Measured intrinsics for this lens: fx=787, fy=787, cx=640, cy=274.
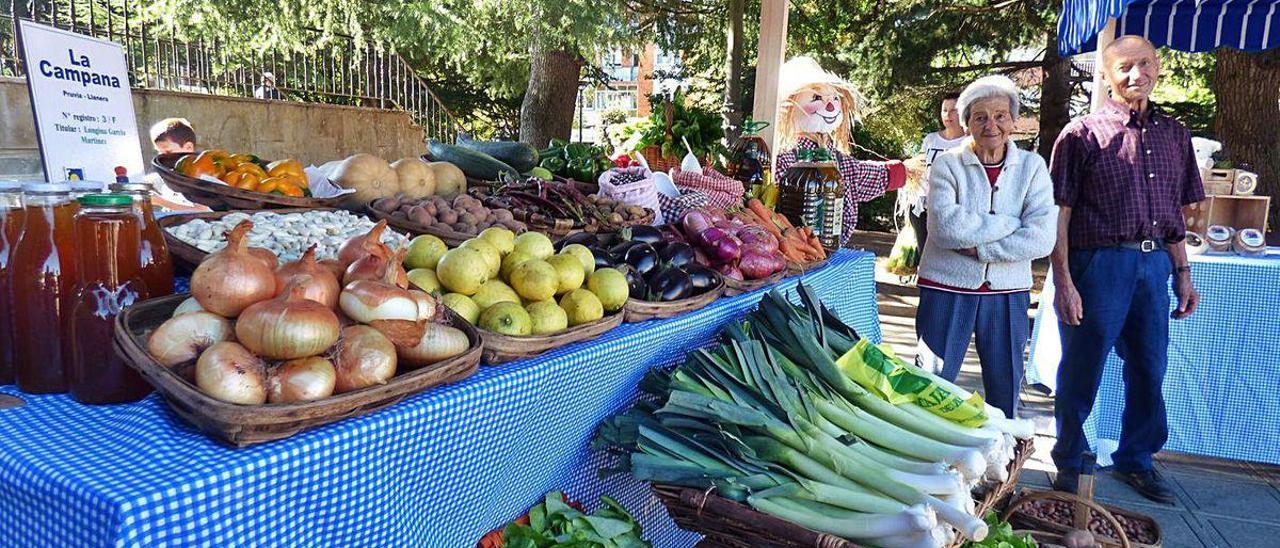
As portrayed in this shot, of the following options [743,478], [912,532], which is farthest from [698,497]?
[912,532]

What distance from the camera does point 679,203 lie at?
3.71m

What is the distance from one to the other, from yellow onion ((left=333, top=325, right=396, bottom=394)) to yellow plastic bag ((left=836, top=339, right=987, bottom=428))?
1257 millimetres

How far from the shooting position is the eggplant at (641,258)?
2.58 metres

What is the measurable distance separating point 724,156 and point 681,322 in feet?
8.50

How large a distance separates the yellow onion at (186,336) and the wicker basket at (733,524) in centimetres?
101

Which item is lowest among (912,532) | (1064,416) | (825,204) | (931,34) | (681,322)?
(1064,416)

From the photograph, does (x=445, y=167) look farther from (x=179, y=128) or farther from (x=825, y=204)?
(x=179, y=128)

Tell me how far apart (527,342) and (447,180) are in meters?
1.74

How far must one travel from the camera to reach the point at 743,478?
5.95ft

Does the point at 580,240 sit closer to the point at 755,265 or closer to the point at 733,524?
the point at 755,265

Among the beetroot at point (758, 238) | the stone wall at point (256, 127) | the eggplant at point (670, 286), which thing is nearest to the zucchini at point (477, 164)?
the beetroot at point (758, 238)

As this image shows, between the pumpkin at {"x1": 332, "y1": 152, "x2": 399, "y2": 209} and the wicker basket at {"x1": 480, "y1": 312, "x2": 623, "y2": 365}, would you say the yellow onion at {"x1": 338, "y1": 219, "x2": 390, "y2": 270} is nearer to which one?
the wicker basket at {"x1": 480, "y1": 312, "x2": 623, "y2": 365}

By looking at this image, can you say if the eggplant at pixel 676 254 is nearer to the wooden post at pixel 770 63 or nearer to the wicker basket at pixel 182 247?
the wicker basket at pixel 182 247

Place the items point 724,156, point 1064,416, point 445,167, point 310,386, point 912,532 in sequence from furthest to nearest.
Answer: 1. point 724,156
2. point 1064,416
3. point 445,167
4. point 912,532
5. point 310,386
